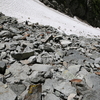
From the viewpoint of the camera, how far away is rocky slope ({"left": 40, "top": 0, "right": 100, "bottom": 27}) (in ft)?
125

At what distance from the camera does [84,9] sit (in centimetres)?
4312

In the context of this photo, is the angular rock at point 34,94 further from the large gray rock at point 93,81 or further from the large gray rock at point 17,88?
the large gray rock at point 93,81

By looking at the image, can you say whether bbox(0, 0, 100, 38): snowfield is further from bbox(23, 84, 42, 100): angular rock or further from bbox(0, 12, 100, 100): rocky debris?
bbox(23, 84, 42, 100): angular rock

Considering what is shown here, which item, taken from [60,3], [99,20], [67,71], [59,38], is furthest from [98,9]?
[67,71]

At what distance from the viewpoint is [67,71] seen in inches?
141

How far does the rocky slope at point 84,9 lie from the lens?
38.0 meters

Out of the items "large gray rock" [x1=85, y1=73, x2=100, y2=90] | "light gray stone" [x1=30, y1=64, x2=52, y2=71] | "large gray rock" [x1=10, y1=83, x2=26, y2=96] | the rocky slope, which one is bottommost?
"large gray rock" [x1=10, y1=83, x2=26, y2=96]

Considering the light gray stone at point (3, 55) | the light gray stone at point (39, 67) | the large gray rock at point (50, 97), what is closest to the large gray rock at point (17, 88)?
the large gray rock at point (50, 97)

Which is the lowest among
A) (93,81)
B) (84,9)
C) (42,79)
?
(42,79)

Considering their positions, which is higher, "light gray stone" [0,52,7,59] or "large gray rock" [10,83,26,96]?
"large gray rock" [10,83,26,96]

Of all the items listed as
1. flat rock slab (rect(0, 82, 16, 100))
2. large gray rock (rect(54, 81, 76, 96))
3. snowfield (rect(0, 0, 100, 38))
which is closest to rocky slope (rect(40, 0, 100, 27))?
snowfield (rect(0, 0, 100, 38))

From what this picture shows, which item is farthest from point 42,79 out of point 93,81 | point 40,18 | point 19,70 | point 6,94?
point 40,18

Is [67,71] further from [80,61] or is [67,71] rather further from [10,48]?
[10,48]

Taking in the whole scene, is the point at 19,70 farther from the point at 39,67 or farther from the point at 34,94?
the point at 34,94
